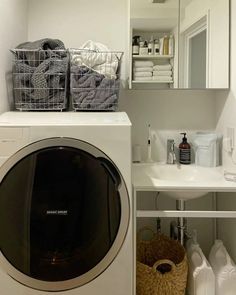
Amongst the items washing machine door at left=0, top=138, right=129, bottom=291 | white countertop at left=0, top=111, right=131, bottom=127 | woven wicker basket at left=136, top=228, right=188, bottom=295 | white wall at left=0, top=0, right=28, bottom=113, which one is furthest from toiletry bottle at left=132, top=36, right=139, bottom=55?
woven wicker basket at left=136, top=228, right=188, bottom=295

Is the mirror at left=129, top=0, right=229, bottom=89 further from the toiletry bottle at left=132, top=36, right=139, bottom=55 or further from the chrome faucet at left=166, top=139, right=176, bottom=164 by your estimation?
the chrome faucet at left=166, top=139, right=176, bottom=164

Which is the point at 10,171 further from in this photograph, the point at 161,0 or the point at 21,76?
the point at 161,0

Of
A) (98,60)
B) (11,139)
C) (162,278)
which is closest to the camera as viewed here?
(11,139)

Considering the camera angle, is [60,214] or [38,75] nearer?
[60,214]

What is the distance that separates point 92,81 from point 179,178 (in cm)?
90

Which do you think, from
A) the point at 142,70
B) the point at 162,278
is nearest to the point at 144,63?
the point at 142,70

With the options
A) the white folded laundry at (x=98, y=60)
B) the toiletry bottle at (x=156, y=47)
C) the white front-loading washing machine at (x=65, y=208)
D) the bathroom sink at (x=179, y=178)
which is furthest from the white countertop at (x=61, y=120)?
the toiletry bottle at (x=156, y=47)

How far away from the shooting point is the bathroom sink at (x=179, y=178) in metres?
1.77

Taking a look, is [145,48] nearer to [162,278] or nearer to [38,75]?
[38,75]

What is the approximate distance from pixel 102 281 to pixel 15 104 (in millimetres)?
1193

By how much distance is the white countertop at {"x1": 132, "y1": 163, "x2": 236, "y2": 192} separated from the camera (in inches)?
69.2

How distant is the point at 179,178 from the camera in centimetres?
224

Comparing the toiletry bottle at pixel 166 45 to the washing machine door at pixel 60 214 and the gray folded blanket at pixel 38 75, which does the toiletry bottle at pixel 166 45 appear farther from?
the washing machine door at pixel 60 214

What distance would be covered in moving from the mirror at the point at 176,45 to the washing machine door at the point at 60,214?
36.1 inches
